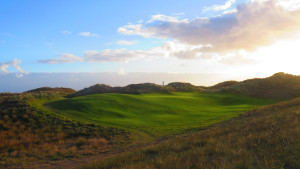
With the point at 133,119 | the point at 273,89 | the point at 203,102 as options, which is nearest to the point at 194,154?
the point at 133,119

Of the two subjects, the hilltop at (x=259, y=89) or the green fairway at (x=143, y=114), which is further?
the hilltop at (x=259, y=89)

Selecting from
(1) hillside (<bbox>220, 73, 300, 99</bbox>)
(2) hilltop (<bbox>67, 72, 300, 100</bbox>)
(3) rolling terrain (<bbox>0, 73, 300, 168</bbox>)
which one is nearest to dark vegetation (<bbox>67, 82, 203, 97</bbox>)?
(2) hilltop (<bbox>67, 72, 300, 100</bbox>)

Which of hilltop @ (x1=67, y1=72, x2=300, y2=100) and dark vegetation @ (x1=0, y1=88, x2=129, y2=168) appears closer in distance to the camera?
dark vegetation @ (x1=0, y1=88, x2=129, y2=168)

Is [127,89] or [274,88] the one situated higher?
[127,89]

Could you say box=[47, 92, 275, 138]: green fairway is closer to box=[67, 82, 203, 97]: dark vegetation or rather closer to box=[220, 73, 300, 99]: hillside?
box=[67, 82, 203, 97]: dark vegetation

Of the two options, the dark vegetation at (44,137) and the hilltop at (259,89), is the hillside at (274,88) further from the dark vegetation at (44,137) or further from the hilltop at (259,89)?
the dark vegetation at (44,137)

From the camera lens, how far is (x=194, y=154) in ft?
26.5

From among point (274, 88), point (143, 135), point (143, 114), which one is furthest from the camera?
point (274, 88)

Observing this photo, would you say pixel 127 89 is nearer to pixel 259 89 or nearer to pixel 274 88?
pixel 259 89

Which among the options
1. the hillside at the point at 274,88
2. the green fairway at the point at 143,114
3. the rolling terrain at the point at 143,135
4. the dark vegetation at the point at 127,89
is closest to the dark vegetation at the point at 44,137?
the rolling terrain at the point at 143,135

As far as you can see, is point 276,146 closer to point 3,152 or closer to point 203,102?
point 3,152

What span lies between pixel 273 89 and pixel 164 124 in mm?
45929

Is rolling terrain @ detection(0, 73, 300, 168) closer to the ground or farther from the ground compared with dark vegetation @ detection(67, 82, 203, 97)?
closer to the ground

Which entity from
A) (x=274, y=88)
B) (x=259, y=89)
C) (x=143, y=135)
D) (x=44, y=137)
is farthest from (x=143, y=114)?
(x=274, y=88)
